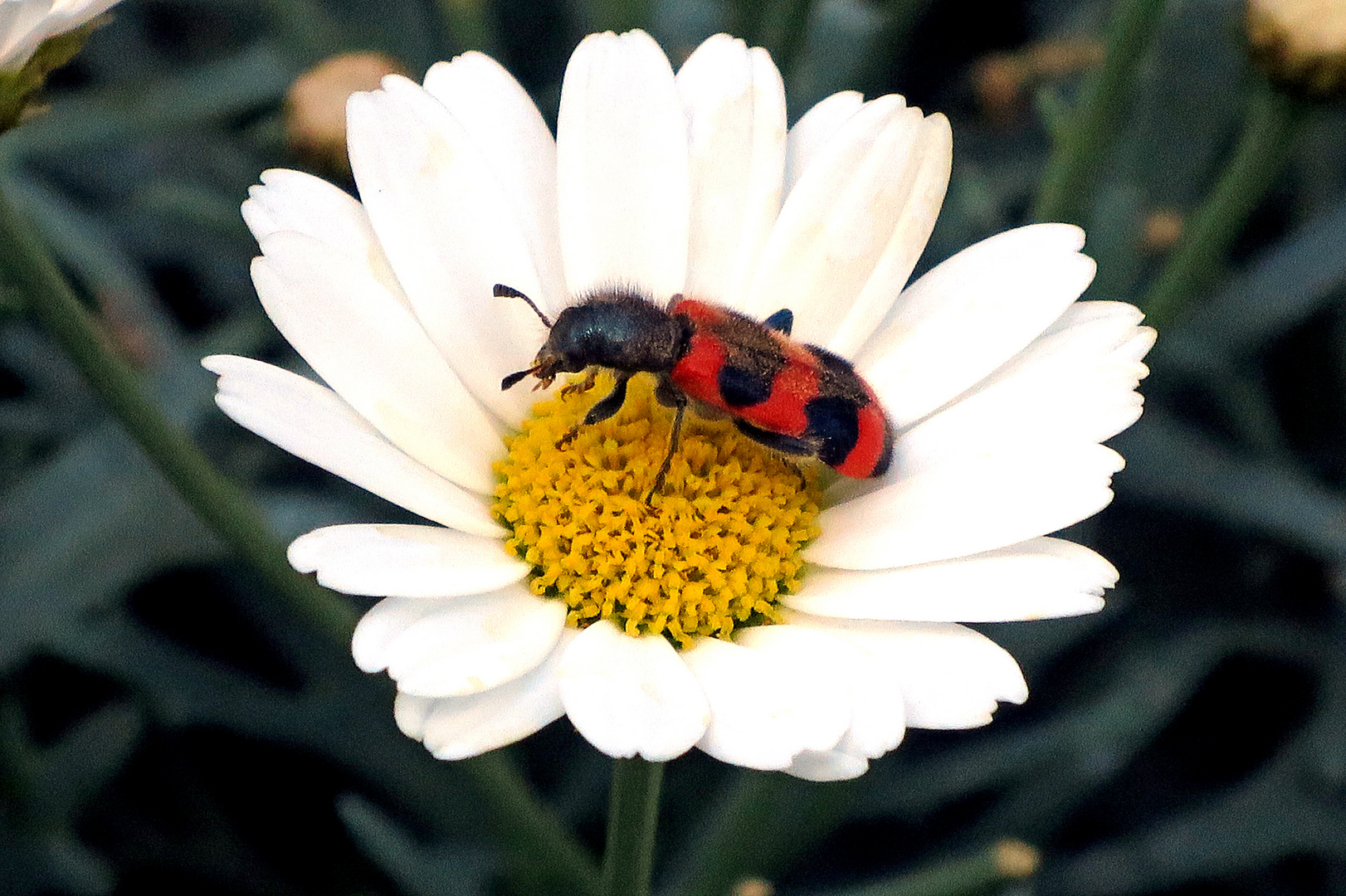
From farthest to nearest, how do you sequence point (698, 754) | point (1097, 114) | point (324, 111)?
point (698, 754) < point (324, 111) < point (1097, 114)

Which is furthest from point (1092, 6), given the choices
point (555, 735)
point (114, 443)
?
point (114, 443)

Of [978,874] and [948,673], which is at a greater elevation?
[948,673]

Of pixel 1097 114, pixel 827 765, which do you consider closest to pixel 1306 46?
pixel 1097 114

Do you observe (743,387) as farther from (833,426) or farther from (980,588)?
(980,588)

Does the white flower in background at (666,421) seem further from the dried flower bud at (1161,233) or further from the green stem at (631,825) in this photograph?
the dried flower bud at (1161,233)

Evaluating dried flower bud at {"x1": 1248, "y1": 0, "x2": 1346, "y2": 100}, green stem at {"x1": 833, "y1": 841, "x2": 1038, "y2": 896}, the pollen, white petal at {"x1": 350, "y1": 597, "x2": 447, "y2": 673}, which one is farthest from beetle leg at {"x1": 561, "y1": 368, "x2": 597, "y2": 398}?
dried flower bud at {"x1": 1248, "y1": 0, "x2": 1346, "y2": 100}
